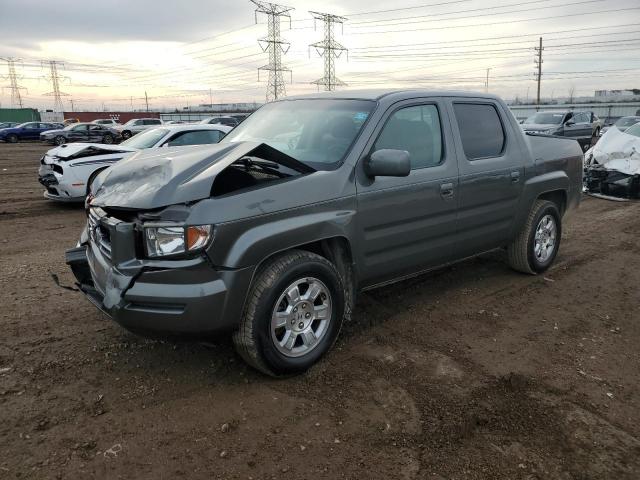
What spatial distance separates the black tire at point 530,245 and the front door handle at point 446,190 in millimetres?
1514

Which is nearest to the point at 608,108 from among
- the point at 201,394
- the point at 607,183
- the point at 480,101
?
the point at 607,183

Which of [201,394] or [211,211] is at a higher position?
[211,211]

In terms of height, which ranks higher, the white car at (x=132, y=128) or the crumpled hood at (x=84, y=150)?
the crumpled hood at (x=84, y=150)

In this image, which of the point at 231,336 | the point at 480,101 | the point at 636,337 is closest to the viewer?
the point at 231,336

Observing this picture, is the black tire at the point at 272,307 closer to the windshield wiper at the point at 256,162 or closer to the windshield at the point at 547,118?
the windshield wiper at the point at 256,162

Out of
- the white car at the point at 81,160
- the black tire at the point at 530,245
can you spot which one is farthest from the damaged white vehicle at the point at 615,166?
the white car at the point at 81,160

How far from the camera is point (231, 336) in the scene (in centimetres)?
322

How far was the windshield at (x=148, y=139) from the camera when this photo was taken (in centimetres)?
980

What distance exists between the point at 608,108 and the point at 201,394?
56.5 meters

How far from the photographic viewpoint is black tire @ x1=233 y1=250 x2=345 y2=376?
3156mm

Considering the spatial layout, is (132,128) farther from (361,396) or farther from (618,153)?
(361,396)

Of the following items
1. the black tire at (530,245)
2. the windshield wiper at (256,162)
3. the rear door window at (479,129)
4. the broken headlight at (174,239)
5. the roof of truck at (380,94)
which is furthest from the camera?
the black tire at (530,245)

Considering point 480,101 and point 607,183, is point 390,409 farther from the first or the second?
point 607,183

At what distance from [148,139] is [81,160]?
1338 mm
